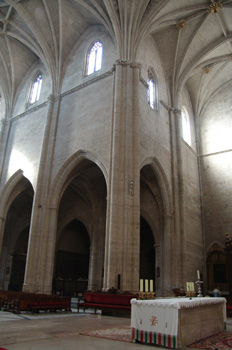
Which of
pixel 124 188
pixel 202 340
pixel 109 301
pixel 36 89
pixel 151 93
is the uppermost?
pixel 36 89

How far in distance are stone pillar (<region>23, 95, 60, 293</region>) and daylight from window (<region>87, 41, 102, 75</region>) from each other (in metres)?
3.93

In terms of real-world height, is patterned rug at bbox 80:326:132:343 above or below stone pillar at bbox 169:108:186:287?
below

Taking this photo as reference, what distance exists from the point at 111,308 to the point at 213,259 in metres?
11.9

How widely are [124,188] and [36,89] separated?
490 inches

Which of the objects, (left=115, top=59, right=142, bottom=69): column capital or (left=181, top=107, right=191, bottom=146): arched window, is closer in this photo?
(left=115, top=59, right=142, bottom=69): column capital

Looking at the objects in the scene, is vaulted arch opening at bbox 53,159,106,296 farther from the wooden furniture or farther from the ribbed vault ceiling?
the wooden furniture

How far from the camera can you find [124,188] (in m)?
12.8

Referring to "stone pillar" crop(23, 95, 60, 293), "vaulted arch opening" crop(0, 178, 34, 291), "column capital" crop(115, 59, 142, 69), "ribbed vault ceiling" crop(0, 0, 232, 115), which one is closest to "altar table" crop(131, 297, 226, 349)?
"stone pillar" crop(23, 95, 60, 293)

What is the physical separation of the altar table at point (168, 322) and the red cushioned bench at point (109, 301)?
419cm

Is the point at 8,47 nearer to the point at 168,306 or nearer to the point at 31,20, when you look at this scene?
the point at 31,20

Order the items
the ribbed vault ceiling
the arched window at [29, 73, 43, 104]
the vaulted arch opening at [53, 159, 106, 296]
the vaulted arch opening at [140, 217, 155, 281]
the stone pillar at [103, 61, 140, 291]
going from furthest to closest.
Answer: the vaulted arch opening at [140, 217, 155, 281] → the arched window at [29, 73, 43, 104] → the vaulted arch opening at [53, 159, 106, 296] → the ribbed vault ceiling → the stone pillar at [103, 61, 140, 291]

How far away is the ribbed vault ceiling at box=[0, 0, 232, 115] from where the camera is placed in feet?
52.3

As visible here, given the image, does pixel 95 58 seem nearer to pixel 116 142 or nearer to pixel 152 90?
pixel 152 90

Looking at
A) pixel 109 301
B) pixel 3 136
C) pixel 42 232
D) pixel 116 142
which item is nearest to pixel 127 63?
pixel 116 142
